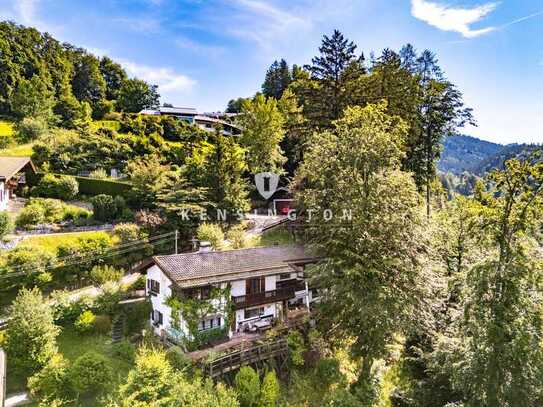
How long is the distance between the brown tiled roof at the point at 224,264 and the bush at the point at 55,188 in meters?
22.4

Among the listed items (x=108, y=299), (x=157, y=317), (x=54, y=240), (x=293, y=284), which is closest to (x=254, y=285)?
(x=293, y=284)

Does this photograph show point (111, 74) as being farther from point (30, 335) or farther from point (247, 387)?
point (247, 387)

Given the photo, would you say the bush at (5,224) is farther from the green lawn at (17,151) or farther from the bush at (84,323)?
the green lawn at (17,151)

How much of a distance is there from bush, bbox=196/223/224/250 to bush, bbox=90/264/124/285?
739 centimetres

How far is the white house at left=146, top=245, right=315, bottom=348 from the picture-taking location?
23.0m

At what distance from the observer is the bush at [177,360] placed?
19875 mm

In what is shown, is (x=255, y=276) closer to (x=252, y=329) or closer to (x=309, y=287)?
(x=252, y=329)

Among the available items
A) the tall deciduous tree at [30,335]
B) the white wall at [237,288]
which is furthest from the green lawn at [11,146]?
the white wall at [237,288]

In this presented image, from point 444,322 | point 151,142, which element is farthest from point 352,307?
point 151,142

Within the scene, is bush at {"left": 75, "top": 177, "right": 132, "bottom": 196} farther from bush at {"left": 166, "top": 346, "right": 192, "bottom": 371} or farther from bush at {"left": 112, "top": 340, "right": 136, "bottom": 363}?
bush at {"left": 166, "top": 346, "right": 192, "bottom": 371}

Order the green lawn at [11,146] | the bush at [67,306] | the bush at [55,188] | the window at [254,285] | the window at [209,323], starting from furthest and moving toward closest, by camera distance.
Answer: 1. the green lawn at [11,146]
2. the bush at [55,188]
3. the window at [254,285]
4. the bush at [67,306]
5. the window at [209,323]

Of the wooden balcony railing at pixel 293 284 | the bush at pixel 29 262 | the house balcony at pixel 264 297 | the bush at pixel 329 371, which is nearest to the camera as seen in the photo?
the bush at pixel 329 371

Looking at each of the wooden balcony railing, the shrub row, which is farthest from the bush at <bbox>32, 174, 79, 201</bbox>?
the wooden balcony railing

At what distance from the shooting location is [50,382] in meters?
18.5
